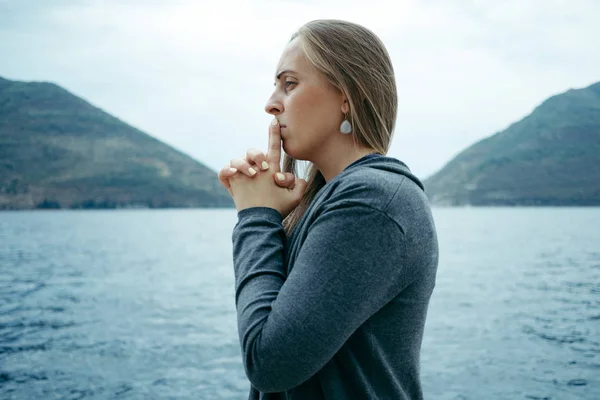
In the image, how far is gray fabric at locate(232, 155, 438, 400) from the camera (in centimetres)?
122

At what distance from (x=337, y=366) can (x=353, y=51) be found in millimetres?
858

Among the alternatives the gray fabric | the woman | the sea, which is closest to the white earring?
the woman

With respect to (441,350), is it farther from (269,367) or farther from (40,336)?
(269,367)

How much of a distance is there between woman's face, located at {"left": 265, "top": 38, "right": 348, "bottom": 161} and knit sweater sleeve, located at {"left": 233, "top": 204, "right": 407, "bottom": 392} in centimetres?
37

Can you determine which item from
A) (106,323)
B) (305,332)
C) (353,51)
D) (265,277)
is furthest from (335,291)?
(106,323)

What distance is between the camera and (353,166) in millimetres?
1518

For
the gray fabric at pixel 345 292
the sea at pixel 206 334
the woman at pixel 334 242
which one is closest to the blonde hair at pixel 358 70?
the woman at pixel 334 242

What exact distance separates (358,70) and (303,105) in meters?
0.18

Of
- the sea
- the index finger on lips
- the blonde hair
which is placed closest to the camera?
the blonde hair

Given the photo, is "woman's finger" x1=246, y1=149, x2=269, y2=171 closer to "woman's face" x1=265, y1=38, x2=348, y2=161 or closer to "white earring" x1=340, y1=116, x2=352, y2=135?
"woman's face" x1=265, y1=38, x2=348, y2=161

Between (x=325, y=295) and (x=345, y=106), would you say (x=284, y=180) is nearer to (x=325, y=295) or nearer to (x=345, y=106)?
(x=345, y=106)

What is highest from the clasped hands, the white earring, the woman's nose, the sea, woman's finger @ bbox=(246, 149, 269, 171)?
the woman's nose

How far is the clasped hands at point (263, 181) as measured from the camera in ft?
Answer: 5.24

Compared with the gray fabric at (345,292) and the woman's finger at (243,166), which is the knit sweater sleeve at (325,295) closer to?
the gray fabric at (345,292)
